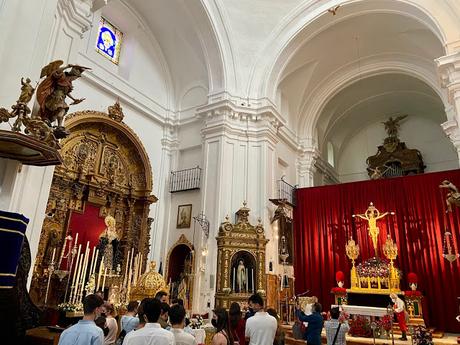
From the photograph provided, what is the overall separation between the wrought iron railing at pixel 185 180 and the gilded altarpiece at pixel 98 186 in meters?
1.20

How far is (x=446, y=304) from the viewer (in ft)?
36.0

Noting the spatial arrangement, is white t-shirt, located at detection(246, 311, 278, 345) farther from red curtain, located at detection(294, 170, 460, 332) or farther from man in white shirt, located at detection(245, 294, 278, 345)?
red curtain, located at detection(294, 170, 460, 332)

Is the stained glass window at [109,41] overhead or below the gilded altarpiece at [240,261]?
overhead

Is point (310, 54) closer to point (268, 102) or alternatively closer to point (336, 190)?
point (268, 102)

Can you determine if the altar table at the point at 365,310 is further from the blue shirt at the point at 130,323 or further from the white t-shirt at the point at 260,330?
the blue shirt at the point at 130,323

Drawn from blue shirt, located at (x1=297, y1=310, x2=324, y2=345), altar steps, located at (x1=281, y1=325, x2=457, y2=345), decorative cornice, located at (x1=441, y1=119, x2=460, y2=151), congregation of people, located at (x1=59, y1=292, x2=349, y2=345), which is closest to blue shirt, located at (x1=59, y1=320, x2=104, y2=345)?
congregation of people, located at (x1=59, y1=292, x2=349, y2=345)

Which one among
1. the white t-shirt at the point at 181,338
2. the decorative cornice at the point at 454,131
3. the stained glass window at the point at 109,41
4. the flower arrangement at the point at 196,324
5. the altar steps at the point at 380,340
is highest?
the stained glass window at the point at 109,41

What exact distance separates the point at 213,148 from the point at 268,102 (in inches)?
107

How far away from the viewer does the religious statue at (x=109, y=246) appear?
10349 millimetres

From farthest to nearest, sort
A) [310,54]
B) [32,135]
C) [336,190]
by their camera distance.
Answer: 1. [310,54]
2. [336,190]
3. [32,135]

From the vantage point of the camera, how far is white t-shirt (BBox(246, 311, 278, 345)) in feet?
13.5

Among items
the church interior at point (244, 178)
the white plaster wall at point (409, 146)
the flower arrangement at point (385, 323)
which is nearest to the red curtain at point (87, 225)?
the church interior at point (244, 178)

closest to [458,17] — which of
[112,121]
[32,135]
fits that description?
[112,121]

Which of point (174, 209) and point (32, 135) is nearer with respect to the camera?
point (32, 135)
